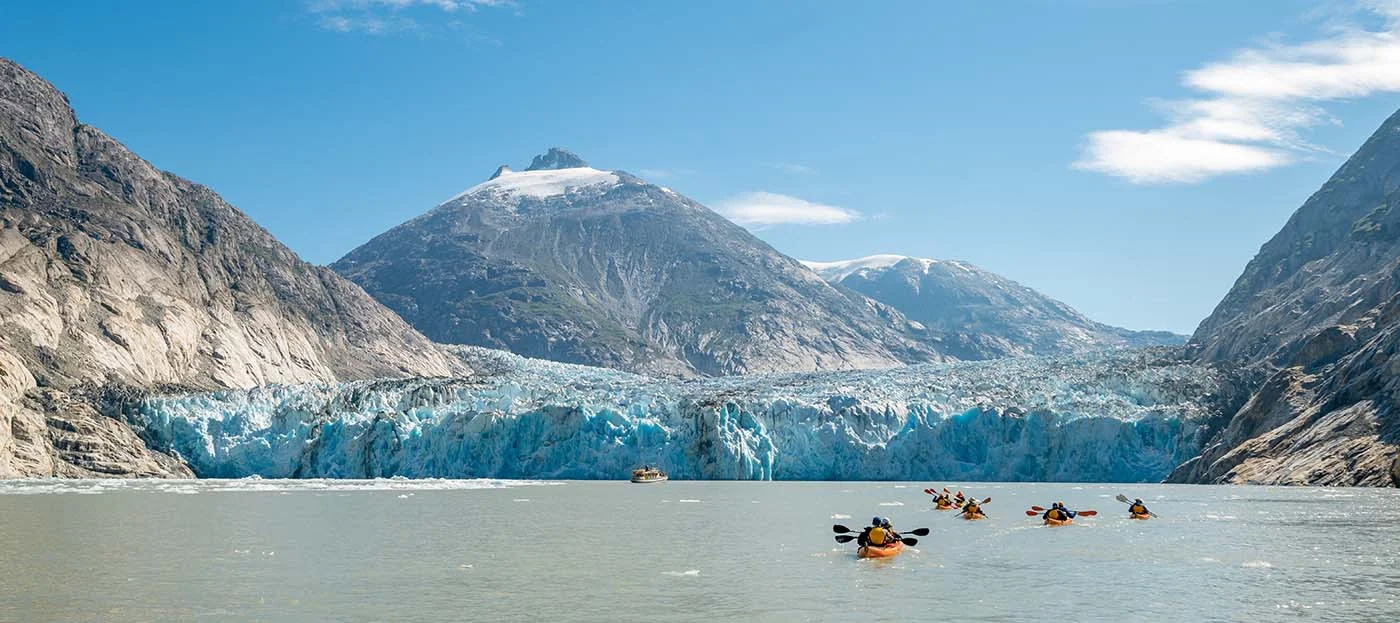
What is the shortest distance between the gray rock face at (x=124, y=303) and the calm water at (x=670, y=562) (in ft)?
98.1

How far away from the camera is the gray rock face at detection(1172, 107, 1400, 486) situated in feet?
226

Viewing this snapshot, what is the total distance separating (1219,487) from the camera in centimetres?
7312

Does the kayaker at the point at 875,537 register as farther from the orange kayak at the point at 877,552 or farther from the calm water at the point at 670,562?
the calm water at the point at 670,562

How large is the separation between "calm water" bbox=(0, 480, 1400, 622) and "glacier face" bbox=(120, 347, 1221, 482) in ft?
84.1

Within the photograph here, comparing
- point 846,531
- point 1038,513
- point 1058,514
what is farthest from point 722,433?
point 846,531

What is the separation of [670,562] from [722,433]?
5323 cm

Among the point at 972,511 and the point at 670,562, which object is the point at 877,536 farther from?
the point at 972,511

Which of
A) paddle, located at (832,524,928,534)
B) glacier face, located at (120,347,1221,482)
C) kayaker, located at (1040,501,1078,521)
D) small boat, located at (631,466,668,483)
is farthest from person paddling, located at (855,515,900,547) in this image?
glacier face, located at (120,347,1221,482)

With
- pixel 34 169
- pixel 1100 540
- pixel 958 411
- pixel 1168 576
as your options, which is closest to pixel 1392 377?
pixel 958 411

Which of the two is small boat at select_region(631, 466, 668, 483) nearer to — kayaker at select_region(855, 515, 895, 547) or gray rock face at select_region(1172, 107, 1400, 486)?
gray rock face at select_region(1172, 107, 1400, 486)

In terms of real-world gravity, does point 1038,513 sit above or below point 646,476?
below

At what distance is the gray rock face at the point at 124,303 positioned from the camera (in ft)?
289

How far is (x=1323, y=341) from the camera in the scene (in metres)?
84.1

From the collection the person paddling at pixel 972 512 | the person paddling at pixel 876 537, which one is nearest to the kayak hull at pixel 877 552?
the person paddling at pixel 876 537
